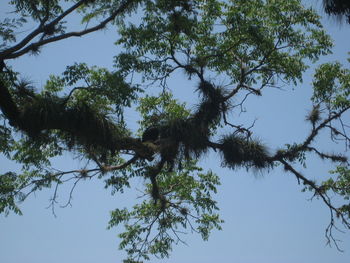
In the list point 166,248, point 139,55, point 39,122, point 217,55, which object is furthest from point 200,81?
point 166,248

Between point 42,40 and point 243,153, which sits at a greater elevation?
point 42,40

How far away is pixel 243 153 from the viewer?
6984mm

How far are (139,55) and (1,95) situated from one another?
319 centimetres

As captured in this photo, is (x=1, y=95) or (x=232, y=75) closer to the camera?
(x=1, y=95)

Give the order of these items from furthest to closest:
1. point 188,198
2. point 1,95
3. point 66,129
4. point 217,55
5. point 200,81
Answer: point 188,198
point 217,55
point 200,81
point 66,129
point 1,95

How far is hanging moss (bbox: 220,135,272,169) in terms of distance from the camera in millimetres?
6973

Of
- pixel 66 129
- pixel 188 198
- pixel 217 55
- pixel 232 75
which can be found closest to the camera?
pixel 66 129

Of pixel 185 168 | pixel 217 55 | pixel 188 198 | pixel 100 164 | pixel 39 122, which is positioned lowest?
pixel 39 122

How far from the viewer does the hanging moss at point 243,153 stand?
697 centimetres

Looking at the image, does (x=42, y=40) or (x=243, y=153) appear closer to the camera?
(x=42, y=40)

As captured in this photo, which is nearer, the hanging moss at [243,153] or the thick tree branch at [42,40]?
the thick tree branch at [42,40]

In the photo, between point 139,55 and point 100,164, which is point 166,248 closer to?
point 100,164

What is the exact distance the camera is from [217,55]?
805 centimetres

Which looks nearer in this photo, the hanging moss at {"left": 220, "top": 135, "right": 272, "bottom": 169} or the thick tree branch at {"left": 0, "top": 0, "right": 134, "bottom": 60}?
the thick tree branch at {"left": 0, "top": 0, "right": 134, "bottom": 60}
